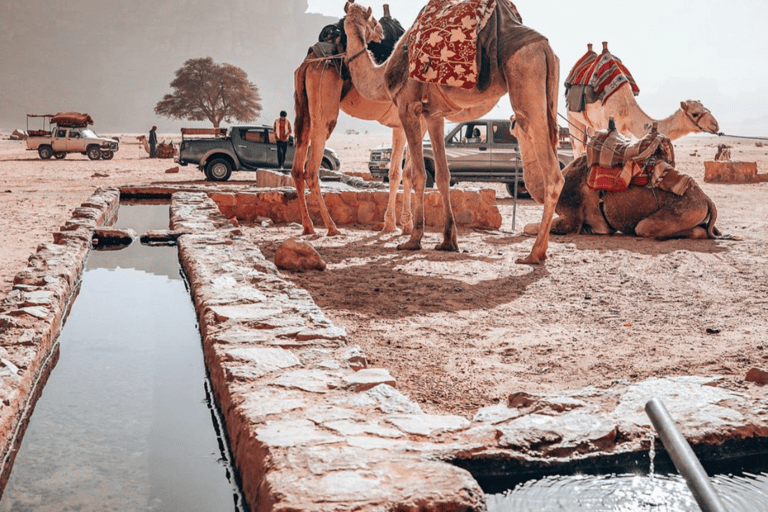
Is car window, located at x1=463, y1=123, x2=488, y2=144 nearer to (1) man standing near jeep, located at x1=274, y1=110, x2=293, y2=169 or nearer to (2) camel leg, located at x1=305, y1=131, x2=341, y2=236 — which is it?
(1) man standing near jeep, located at x1=274, y1=110, x2=293, y2=169

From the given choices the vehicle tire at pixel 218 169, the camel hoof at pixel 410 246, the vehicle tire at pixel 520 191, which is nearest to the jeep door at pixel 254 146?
the vehicle tire at pixel 218 169

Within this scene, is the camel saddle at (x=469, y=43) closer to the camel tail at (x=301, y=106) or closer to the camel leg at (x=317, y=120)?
the camel leg at (x=317, y=120)

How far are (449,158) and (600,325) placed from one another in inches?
445

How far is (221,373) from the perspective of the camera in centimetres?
364

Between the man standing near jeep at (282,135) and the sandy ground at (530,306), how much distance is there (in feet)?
31.9

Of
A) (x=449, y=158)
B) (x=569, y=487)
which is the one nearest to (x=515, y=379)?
(x=569, y=487)

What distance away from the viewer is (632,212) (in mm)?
9820

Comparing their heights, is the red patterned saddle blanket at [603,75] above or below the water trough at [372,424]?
above

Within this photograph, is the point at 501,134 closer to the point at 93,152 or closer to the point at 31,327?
the point at 31,327

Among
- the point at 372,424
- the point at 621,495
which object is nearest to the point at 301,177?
the point at 372,424

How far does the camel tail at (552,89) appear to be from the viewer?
24.6 feet

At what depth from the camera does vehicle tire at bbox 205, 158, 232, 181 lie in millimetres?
21500

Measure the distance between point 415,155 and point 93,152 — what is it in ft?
90.6

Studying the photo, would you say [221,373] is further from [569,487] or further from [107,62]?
[107,62]
